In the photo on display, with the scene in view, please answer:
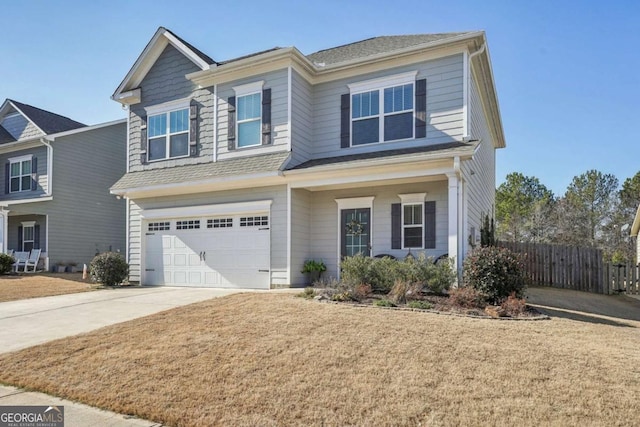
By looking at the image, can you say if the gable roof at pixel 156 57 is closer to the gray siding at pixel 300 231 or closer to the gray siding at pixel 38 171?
the gray siding at pixel 300 231

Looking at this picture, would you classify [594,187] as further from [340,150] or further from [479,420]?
[479,420]

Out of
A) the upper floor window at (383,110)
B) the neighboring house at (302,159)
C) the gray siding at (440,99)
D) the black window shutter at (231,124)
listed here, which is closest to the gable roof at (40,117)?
the neighboring house at (302,159)

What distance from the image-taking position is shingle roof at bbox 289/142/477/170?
10.7 metres

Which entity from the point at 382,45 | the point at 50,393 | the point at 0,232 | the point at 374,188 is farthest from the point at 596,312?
the point at 0,232

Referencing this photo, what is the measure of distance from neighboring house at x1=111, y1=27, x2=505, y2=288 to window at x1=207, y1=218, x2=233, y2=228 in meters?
0.04

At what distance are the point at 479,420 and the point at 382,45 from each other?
11982 mm

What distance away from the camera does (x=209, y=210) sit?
1345 centimetres

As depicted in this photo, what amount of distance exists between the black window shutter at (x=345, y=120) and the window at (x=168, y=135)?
17.2 ft

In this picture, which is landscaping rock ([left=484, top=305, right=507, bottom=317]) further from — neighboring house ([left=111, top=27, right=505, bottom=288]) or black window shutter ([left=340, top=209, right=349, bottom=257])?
black window shutter ([left=340, top=209, right=349, bottom=257])

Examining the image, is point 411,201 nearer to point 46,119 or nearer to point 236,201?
point 236,201

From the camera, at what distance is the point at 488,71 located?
1316 centimetres

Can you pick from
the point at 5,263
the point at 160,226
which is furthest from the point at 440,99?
the point at 5,263

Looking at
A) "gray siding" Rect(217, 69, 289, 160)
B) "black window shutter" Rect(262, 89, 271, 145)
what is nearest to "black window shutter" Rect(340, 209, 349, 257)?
"gray siding" Rect(217, 69, 289, 160)

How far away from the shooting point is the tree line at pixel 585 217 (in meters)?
Result: 30.0
